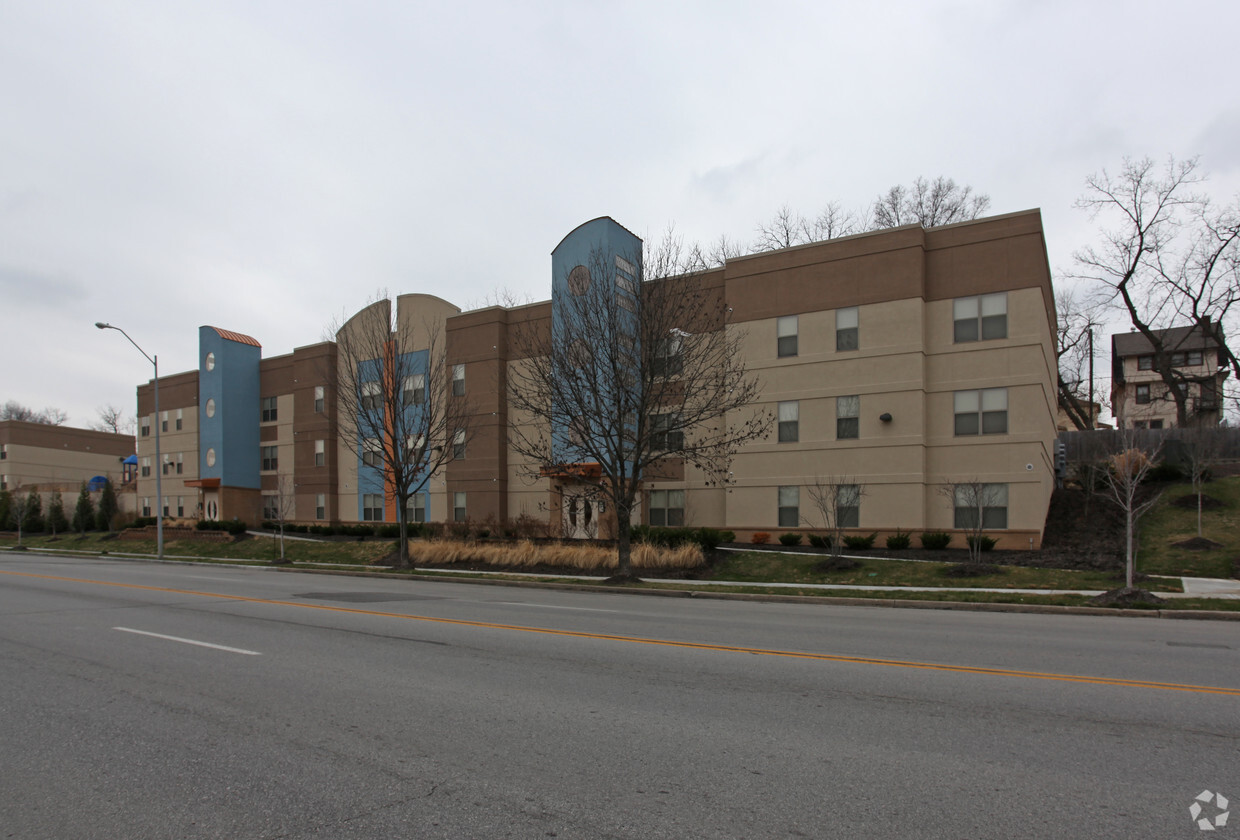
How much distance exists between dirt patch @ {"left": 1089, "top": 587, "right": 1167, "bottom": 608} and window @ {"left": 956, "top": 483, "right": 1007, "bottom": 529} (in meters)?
9.71

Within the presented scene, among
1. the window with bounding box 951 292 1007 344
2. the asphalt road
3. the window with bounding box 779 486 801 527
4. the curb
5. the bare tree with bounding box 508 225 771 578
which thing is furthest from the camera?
the window with bounding box 779 486 801 527

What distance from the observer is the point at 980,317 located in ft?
81.9

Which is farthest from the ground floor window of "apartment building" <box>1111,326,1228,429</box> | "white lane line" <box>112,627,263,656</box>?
"apartment building" <box>1111,326,1228,429</box>

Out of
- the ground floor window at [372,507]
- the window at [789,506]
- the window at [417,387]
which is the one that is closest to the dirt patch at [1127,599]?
the window at [789,506]

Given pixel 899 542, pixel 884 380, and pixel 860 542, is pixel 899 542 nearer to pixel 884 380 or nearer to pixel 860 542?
pixel 860 542

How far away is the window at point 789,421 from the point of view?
2709 cm

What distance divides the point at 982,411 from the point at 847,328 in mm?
5106

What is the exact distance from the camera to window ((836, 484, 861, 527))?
25.4 meters

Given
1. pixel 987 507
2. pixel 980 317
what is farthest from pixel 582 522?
pixel 980 317

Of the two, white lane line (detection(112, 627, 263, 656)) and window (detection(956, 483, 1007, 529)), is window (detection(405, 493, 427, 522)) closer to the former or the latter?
window (detection(956, 483, 1007, 529))

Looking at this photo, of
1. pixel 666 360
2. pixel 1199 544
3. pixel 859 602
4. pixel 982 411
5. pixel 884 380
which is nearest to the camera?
pixel 859 602

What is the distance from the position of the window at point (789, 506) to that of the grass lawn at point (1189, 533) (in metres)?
9.90

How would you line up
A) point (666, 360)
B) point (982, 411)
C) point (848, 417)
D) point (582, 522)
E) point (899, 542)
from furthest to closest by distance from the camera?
point (582, 522) < point (848, 417) < point (982, 411) < point (899, 542) < point (666, 360)

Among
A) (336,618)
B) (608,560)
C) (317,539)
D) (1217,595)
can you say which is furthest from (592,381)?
(317,539)
